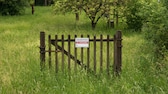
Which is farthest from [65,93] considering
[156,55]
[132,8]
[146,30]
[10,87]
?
[132,8]

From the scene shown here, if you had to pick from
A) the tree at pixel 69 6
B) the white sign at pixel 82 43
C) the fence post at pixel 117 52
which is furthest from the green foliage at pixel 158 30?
the tree at pixel 69 6

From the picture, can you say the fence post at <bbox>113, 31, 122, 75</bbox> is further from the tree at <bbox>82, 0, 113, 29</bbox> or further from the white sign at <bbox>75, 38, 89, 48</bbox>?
the tree at <bbox>82, 0, 113, 29</bbox>

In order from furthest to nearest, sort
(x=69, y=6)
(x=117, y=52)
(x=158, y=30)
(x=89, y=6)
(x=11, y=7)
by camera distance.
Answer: (x=11, y=7) → (x=69, y=6) → (x=89, y=6) → (x=158, y=30) → (x=117, y=52)

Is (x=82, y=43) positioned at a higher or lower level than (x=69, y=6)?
lower

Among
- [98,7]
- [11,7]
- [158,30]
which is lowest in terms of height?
[158,30]

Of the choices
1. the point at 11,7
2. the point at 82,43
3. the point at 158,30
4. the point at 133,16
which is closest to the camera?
the point at 82,43

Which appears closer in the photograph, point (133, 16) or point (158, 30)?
point (158, 30)

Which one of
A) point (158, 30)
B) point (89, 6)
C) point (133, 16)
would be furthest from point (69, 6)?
point (158, 30)

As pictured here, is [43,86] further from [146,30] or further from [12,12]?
[12,12]

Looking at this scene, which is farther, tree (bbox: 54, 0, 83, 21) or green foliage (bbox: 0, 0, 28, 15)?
green foliage (bbox: 0, 0, 28, 15)

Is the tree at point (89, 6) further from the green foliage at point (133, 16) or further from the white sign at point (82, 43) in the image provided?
the white sign at point (82, 43)

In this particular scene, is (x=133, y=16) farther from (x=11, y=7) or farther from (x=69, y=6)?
(x=11, y=7)

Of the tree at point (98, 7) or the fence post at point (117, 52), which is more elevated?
the tree at point (98, 7)

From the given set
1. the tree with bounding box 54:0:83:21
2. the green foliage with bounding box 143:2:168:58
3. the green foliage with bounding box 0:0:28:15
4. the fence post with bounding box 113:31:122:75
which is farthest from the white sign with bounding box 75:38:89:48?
the green foliage with bounding box 0:0:28:15
